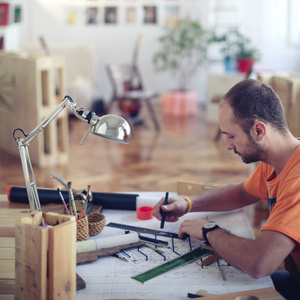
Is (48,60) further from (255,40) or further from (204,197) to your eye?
(255,40)

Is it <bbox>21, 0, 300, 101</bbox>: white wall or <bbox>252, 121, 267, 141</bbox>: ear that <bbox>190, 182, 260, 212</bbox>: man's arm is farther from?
<bbox>21, 0, 300, 101</bbox>: white wall

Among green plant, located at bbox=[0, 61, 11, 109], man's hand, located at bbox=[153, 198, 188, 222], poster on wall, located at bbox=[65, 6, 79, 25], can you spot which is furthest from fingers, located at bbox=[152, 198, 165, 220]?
poster on wall, located at bbox=[65, 6, 79, 25]

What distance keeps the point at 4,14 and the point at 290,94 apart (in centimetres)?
395

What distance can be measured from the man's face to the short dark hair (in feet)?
0.06

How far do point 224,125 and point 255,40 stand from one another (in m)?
6.68

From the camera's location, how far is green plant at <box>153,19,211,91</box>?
719 cm

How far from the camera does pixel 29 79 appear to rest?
4590mm

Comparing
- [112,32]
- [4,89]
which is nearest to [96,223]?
[4,89]

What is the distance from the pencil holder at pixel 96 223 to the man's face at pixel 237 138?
49cm

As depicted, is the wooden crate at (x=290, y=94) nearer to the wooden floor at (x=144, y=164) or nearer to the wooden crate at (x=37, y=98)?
the wooden floor at (x=144, y=164)

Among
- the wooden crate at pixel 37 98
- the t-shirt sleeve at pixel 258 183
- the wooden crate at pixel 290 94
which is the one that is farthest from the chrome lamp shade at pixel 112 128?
the wooden crate at pixel 37 98

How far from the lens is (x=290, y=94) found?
124 inches

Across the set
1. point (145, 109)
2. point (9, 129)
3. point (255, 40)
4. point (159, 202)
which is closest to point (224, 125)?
point (159, 202)

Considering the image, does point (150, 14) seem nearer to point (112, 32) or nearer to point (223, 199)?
point (112, 32)
